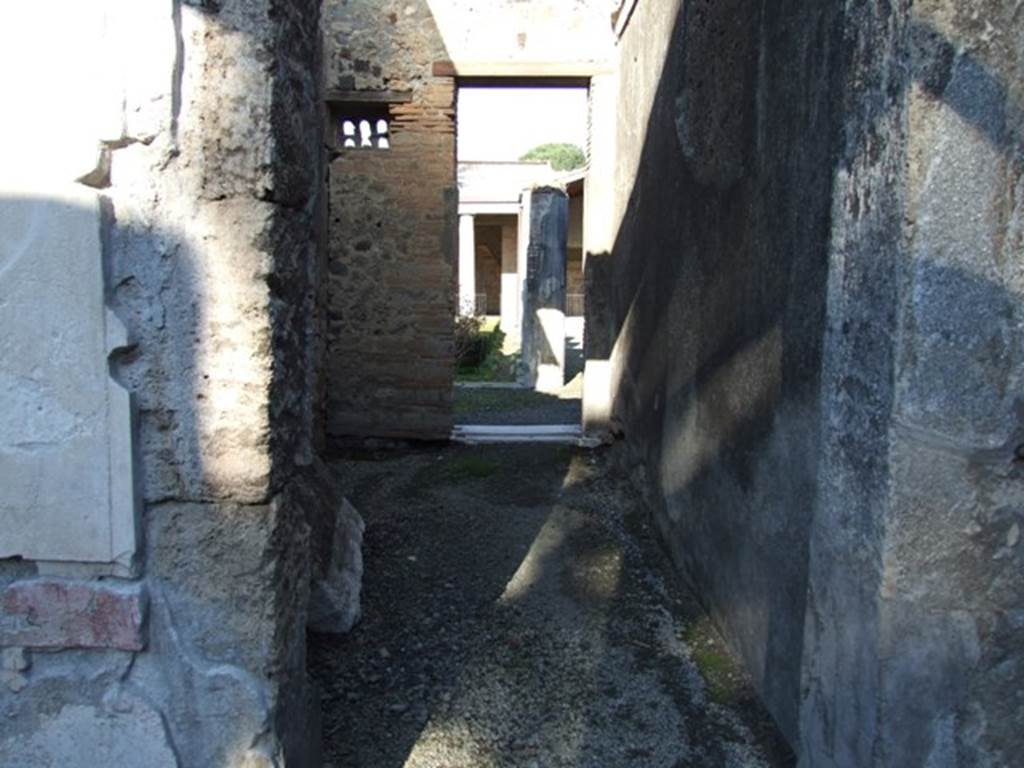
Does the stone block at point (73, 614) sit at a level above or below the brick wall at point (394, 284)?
below

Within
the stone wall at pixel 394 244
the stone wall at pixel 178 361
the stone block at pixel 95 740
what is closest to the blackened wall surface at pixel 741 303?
the stone wall at pixel 178 361

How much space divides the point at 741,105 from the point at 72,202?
7.21 ft

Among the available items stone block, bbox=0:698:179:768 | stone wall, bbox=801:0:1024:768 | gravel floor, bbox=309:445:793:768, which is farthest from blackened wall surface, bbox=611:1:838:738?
stone block, bbox=0:698:179:768

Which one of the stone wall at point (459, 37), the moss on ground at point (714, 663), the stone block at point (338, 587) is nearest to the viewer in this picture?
the moss on ground at point (714, 663)

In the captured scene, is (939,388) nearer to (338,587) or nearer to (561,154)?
(338,587)

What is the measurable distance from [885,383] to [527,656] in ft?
5.93

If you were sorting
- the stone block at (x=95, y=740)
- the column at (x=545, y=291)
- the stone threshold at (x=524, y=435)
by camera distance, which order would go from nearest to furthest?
the stone block at (x=95, y=740)
the stone threshold at (x=524, y=435)
the column at (x=545, y=291)

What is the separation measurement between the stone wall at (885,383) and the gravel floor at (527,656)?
12.3 inches

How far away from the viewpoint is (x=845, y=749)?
162 centimetres

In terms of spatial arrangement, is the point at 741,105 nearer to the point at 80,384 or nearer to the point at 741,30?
the point at 741,30

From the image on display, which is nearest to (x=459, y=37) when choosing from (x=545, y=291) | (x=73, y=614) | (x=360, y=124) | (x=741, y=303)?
(x=360, y=124)

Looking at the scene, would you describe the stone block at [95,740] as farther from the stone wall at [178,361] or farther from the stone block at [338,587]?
the stone block at [338,587]

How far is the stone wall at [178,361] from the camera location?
62.9 inches

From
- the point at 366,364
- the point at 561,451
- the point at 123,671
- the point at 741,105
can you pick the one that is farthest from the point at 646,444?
the point at 123,671
